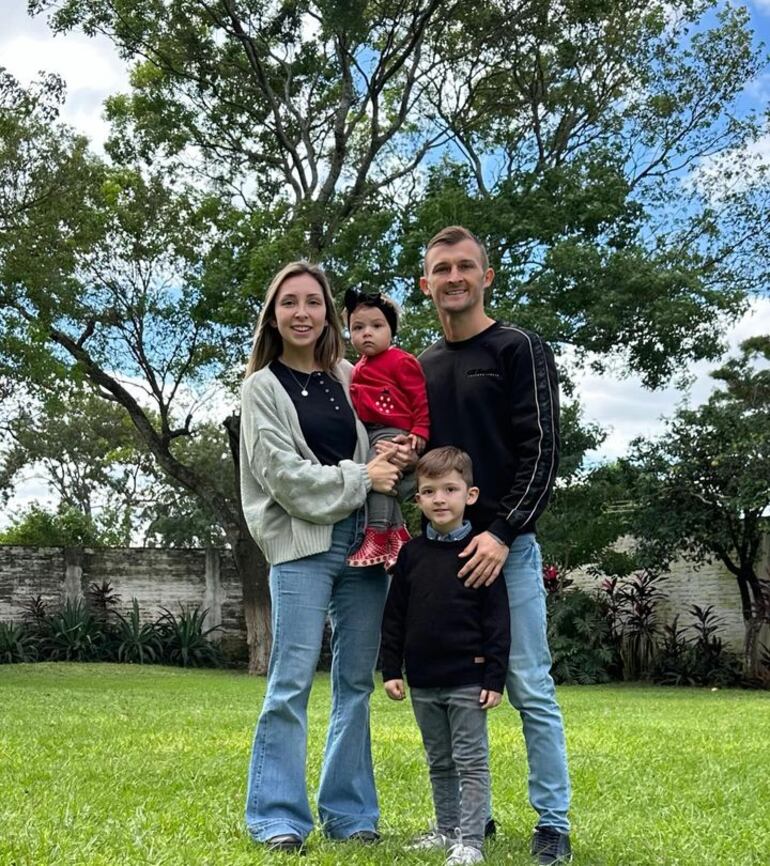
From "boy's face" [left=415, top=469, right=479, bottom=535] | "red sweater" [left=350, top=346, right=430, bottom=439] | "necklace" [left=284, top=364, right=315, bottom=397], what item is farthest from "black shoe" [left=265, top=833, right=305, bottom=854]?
"necklace" [left=284, top=364, right=315, bottom=397]

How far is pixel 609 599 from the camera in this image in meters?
18.0

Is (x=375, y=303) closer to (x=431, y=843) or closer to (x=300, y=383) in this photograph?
(x=300, y=383)

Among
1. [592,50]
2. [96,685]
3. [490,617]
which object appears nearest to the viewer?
[490,617]

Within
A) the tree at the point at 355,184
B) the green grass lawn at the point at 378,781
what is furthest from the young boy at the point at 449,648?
the tree at the point at 355,184

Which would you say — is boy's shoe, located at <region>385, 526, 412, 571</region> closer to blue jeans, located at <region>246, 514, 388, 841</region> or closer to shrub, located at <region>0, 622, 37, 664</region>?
blue jeans, located at <region>246, 514, 388, 841</region>

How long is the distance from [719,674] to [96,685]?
867 centimetres

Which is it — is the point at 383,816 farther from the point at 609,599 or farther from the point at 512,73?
the point at 512,73

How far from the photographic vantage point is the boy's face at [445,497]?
3652 mm

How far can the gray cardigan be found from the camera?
12.6ft

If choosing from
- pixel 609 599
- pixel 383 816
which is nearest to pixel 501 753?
pixel 383 816

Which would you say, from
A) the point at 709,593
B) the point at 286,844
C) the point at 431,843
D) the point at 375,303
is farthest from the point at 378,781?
the point at 709,593

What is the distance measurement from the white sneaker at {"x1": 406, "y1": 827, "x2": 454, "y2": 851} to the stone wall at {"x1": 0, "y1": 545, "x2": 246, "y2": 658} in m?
16.3

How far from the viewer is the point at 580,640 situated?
56.1 ft

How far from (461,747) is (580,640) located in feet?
45.8
